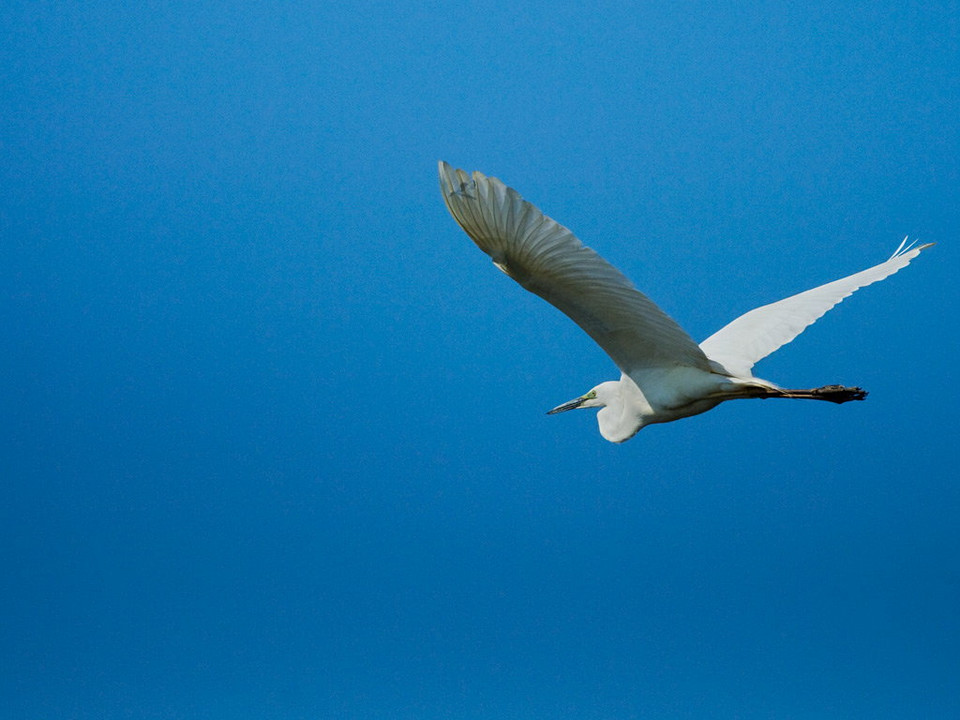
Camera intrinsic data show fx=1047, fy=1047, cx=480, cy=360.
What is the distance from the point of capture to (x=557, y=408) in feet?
9.91

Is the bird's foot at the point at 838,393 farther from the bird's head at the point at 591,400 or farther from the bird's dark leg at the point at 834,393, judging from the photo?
the bird's head at the point at 591,400

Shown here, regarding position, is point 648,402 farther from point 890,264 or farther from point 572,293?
point 890,264

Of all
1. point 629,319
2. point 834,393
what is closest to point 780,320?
point 834,393

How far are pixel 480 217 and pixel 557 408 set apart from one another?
124 centimetres

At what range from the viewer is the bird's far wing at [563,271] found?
1.81 m

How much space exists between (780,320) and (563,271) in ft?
3.46

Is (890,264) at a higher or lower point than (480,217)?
higher

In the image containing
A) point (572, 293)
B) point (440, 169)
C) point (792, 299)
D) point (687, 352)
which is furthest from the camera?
point (792, 299)

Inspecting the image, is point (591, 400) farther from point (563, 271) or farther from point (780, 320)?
point (563, 271)

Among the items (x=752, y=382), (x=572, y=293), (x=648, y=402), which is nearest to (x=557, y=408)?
(x=648, y=402)

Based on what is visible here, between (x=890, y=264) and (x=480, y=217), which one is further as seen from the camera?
(x=890, y=264)

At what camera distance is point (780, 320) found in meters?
2.81

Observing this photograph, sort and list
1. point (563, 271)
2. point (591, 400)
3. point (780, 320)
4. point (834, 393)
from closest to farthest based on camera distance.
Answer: point (563, 271), point (834, 393), point (780, 320), point (591, 400)

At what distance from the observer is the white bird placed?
1.85 meters
